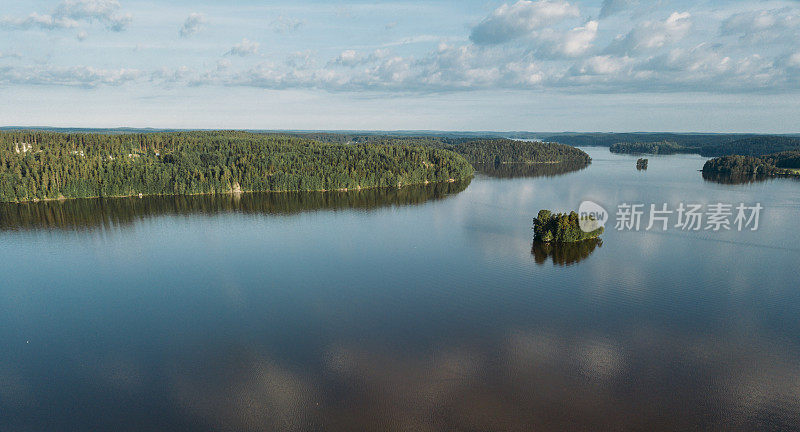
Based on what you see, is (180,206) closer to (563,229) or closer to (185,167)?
(185,167)

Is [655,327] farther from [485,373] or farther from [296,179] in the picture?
[296,179]

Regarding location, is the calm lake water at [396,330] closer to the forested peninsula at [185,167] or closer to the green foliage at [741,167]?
the forested peninsula at [185,167]

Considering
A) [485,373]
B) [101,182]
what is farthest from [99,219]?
[485,373]

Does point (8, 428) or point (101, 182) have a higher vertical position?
point (101, 182)

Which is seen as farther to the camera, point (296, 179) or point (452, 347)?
point (296, 179)

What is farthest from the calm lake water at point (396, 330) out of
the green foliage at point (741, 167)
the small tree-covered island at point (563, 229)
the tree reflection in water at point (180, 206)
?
the green foliage at point (741, 167)

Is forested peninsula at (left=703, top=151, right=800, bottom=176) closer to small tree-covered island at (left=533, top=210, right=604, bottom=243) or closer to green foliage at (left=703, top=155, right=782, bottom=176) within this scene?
green foliage at (left=703, top=155, right=782, bottom=176)
